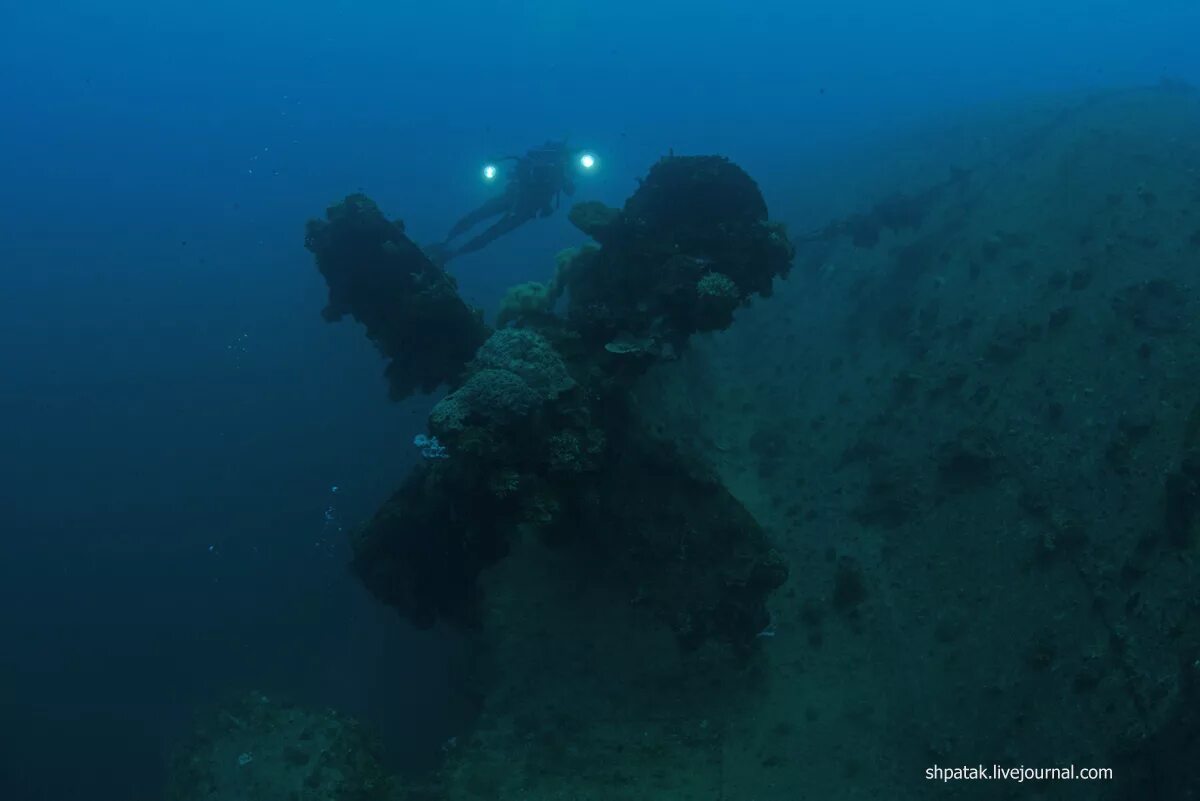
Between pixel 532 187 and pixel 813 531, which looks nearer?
pixel 813 531

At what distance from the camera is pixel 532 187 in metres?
20.2

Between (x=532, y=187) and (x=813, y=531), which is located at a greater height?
(x=532, y=187)

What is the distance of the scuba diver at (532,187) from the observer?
65.3 ft

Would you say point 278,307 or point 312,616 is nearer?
point 312,616

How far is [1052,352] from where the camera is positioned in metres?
11.0

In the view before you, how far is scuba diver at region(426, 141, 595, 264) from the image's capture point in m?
19.9

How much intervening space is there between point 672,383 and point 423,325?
5.12 metres

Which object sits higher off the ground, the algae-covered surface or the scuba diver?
the scuba diver

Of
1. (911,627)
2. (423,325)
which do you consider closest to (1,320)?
(423,325)

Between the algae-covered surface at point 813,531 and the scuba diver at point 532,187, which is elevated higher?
the scuba diver at point 532,187

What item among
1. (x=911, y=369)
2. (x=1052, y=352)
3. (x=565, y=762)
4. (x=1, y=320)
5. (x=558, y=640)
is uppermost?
(x=1, y=320)

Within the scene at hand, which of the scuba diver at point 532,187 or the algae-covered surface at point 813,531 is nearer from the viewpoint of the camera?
the algae-covered surface at point 813,531

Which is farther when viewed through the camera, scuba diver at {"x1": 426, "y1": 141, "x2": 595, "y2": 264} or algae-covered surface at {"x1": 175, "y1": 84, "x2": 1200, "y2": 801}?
scuba diver at {"x1": 426, "y1": 141, "x2": 595, "y2": 264}

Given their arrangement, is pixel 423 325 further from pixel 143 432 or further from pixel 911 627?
pixel 143 432
